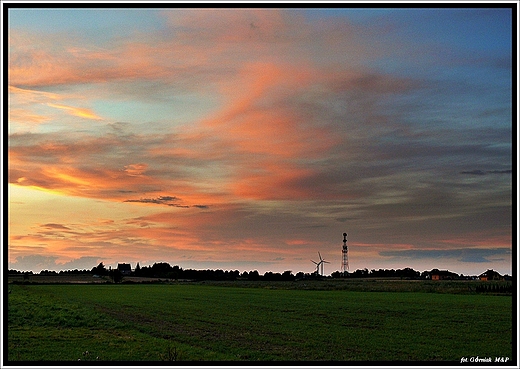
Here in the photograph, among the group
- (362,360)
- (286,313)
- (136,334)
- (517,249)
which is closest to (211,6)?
(517,249)

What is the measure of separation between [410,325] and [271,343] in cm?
1392

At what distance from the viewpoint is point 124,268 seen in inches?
6093

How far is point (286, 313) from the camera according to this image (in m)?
46.0

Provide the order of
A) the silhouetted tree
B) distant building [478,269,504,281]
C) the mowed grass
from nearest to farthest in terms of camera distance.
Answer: the mowed grass < distant building [478,269,504,281] < the silhouetted tree

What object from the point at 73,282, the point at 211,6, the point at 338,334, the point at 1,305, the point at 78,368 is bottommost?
the point at 73,282

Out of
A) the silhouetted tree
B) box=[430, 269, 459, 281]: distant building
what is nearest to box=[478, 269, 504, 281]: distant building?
box=[430, 269, 459, 281]: distant building

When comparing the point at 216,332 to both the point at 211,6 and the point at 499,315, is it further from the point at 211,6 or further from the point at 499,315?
the point at 499,315

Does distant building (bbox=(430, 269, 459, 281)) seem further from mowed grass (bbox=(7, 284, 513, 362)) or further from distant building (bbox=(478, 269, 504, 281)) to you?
mowed grass (bbox=(7, 284, 513, 362))

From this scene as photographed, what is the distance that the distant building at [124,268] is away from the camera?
150500 millimetres

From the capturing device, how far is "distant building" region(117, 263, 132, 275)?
150 meters

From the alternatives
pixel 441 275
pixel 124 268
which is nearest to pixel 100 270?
pixel 124 268

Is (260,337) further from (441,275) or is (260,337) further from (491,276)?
(441,275)

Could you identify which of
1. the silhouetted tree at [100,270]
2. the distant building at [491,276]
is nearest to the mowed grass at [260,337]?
the distant building at [491,276]

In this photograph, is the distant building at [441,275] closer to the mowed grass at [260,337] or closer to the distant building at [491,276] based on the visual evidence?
the distant building at [491,276]
